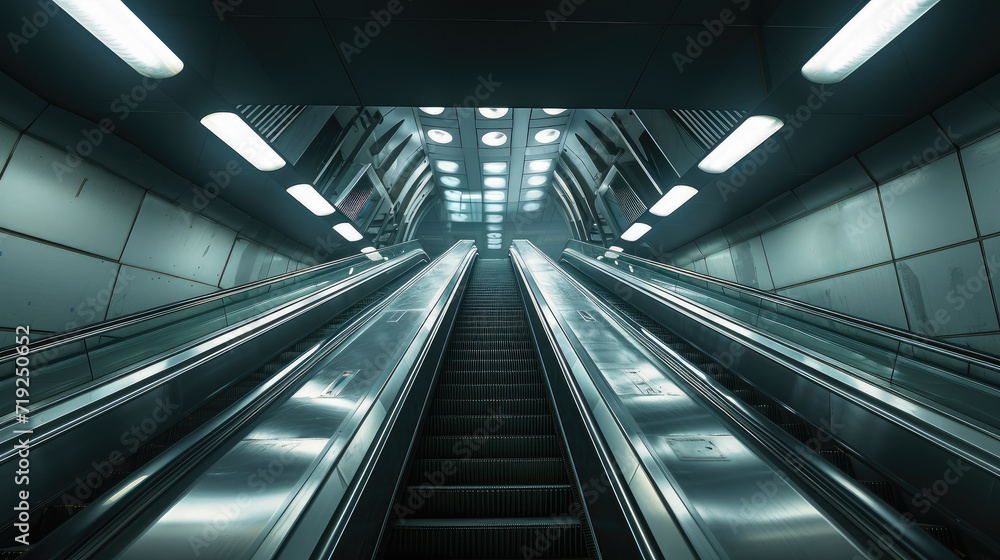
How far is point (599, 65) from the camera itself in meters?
4.33

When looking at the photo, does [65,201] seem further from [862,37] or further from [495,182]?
[495,182]

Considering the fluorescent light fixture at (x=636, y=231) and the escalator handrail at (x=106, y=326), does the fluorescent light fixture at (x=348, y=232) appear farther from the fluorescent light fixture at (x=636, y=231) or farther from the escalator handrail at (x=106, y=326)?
the fluorescent light fixture at (x=636, y=231)

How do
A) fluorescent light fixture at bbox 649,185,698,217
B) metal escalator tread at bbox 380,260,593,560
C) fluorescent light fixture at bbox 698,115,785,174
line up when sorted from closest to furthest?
metal escalator tread at bbox 380,260,593,560, fluorescent light fixture at bbox 698,115,785,174, fluorescent light fixture at bbox 649,185,698,217

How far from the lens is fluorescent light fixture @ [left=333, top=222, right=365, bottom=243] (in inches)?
380

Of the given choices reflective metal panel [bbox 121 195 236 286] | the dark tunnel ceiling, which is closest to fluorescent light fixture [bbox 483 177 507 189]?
reflective metal panel [bbox 121 195 236 286]

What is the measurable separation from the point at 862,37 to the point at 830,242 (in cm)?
386

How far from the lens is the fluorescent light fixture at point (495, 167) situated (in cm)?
1409

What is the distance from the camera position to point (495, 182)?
1591 centimetres

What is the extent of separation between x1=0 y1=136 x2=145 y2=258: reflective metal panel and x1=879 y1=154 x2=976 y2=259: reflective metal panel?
10.1 meters

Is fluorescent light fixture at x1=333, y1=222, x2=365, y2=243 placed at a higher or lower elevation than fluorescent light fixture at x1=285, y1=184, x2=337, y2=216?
lower

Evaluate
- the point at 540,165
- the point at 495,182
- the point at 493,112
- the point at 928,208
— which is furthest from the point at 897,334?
the point at 495,182

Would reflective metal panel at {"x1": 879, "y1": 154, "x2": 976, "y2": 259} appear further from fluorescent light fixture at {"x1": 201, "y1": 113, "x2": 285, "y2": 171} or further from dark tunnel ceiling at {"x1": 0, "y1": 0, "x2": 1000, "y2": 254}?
fluorescent light fixture at {"x1": 201, "y1": 113, "x2": 285, "y2": 171}

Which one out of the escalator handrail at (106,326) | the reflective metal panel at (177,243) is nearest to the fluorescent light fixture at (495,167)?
the reflective metal panel at (177,243)

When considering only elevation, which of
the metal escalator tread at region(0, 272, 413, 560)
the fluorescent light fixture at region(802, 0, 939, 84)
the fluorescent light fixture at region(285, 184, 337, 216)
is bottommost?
the metal escalator tread at region(0, 272, 413, 560)
